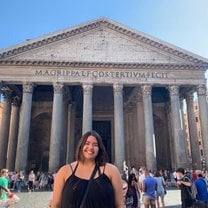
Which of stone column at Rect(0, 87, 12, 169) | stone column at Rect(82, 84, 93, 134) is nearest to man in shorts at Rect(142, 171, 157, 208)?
stone column at Rect(82, 84, 93, 134)

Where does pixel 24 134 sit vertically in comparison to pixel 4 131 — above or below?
below

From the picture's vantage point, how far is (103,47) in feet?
62.6

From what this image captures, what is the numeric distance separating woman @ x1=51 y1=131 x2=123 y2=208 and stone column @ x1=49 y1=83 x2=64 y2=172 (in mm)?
15142

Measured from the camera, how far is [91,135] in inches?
82.8

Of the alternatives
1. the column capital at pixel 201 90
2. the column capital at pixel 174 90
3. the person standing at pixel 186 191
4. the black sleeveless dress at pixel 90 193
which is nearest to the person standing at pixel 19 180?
the person standing at pixel 186 191

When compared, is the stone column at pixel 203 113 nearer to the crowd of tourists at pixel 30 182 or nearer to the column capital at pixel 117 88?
the column capital at pixel 117 88

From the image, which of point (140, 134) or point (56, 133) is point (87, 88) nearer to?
point (56, 133)

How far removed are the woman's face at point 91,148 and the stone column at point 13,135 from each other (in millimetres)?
18980

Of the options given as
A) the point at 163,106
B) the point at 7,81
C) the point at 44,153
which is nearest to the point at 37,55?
the point at 7,81

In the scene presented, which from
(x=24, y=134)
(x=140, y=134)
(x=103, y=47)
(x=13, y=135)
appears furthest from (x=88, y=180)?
(x=13, y=135)

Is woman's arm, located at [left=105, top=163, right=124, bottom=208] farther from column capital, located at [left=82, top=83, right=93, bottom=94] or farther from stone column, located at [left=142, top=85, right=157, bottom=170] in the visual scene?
column capital, located at [left=82, top=83, right=93, bottom=94]

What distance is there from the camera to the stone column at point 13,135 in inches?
766

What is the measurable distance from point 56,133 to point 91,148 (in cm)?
1533

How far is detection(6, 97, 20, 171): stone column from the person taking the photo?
63.8 ft
